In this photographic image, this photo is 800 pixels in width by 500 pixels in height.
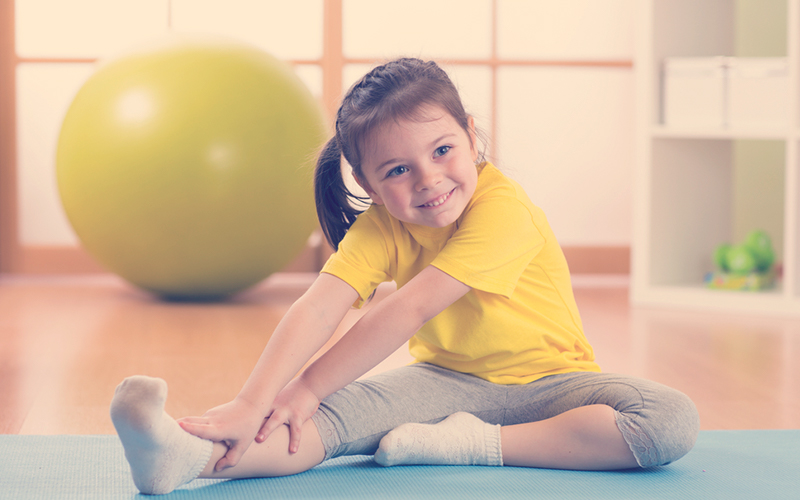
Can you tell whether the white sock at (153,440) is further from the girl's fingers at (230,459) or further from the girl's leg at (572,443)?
the girl's leg at (572,443)

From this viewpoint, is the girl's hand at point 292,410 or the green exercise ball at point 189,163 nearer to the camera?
the girl's hand at point 292,410

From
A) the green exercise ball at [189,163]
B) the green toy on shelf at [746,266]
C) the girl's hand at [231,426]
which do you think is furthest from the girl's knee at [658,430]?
the green toy on shelf at [746,266]

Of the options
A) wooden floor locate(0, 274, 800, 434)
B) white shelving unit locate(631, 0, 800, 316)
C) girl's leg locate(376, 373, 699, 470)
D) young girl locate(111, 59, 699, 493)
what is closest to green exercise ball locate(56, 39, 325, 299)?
wooden floor locate(0, 274, 800, 434)

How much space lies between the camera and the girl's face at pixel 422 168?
2.93 feet

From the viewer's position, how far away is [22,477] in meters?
0.85

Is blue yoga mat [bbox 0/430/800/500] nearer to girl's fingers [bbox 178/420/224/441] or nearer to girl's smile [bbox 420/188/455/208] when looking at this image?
girl's fingers [bbox 178/420/224/441]

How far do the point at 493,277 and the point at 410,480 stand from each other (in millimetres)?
226

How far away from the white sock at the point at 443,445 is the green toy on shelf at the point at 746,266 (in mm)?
1508

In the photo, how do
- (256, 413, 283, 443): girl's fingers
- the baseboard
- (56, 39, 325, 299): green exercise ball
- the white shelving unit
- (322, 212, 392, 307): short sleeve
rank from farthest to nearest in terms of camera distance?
the baseboard → the white shelving unit → (56, 39, 325, 299): green exercise ball → (322, 212, 392, 307): short sleeve → (256, 413, 283, 443): girl's fingers

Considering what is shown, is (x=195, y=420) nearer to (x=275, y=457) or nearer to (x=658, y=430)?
(x=275, y=457)

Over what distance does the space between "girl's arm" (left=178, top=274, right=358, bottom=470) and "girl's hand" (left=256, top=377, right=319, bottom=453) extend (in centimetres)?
1

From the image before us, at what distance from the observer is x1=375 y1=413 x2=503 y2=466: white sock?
3.00 feet

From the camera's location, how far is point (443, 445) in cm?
92

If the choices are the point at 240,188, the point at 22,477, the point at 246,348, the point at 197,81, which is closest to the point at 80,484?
the point at 22,477
